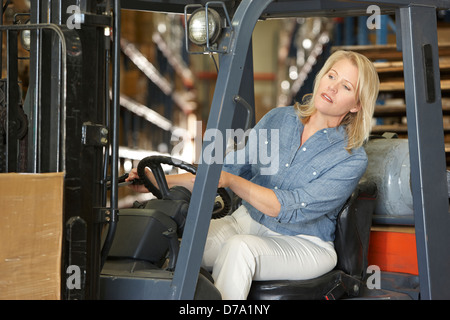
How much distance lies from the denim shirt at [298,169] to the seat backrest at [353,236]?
47 mm

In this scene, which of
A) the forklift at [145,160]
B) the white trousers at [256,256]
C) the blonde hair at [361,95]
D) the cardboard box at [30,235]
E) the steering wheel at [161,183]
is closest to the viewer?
the cardboard box at [30,235]

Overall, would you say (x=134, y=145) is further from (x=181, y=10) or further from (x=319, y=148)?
(x=319, y=148)

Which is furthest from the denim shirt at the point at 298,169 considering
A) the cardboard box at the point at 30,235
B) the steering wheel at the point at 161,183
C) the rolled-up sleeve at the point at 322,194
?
the cardboard box at the point at 30,235

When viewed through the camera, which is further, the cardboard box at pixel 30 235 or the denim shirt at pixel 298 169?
the denim shirt at pixel 298 169

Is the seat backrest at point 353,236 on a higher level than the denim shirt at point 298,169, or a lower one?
lower

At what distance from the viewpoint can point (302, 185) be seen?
2.79 metres

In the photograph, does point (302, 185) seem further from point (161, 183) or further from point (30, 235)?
point (30, 235)

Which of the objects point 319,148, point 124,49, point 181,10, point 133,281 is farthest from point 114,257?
point 124,49

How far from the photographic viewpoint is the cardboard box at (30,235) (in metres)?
1.99

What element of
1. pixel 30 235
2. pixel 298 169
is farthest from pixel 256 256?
pixel 30 235

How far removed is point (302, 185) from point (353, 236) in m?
0.35

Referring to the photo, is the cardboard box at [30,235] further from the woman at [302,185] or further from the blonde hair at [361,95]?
the blonde hair at [361,95]
